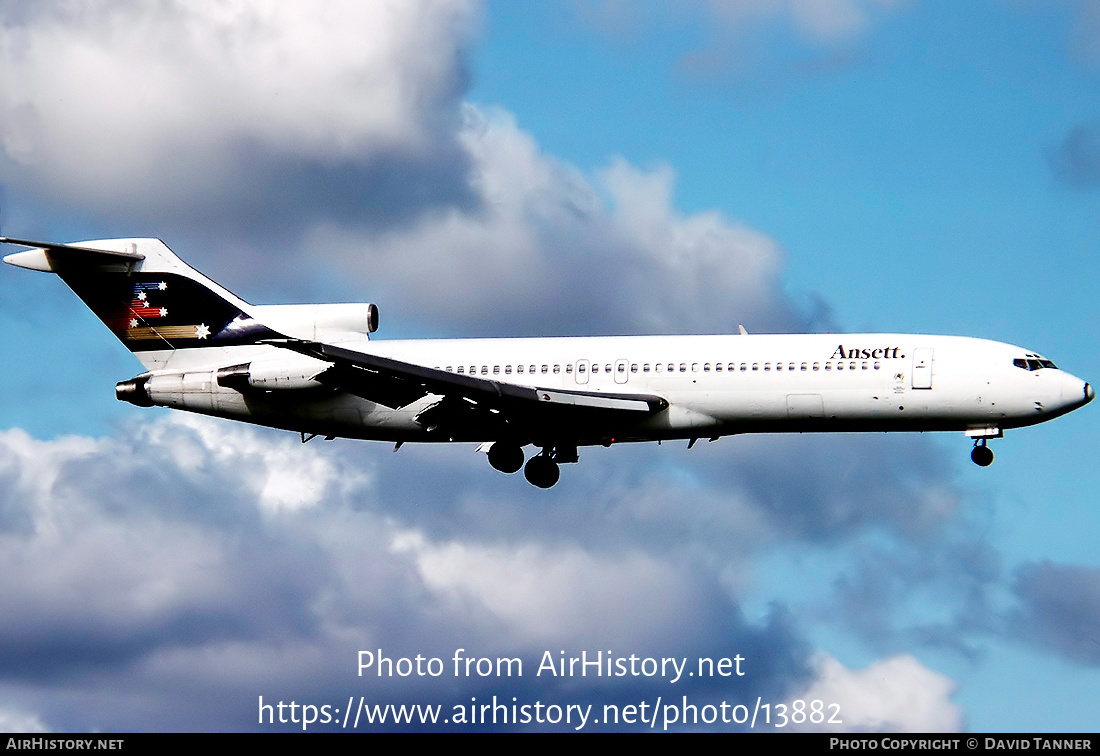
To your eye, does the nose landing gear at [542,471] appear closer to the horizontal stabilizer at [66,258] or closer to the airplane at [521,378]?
the airplane at [521,378]

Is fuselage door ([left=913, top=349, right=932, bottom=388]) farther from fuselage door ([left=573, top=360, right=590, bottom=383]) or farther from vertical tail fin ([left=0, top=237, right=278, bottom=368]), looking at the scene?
vertical tail fin ([left=0, top=237, right=278, bottom=368])

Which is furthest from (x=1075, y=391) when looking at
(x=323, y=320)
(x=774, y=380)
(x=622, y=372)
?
(x=323, y=320)

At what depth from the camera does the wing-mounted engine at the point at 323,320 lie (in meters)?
48.3

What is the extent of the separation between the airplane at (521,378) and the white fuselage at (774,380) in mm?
44

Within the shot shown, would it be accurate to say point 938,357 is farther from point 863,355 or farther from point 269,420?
point 269,420

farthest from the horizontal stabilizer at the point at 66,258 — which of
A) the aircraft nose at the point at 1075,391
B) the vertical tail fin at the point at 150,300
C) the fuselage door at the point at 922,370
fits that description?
the aircraft nose at the point at 1075,391

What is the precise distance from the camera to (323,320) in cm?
4841

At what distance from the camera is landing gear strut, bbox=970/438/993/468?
44219mm

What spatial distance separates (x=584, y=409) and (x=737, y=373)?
468 centimetres
